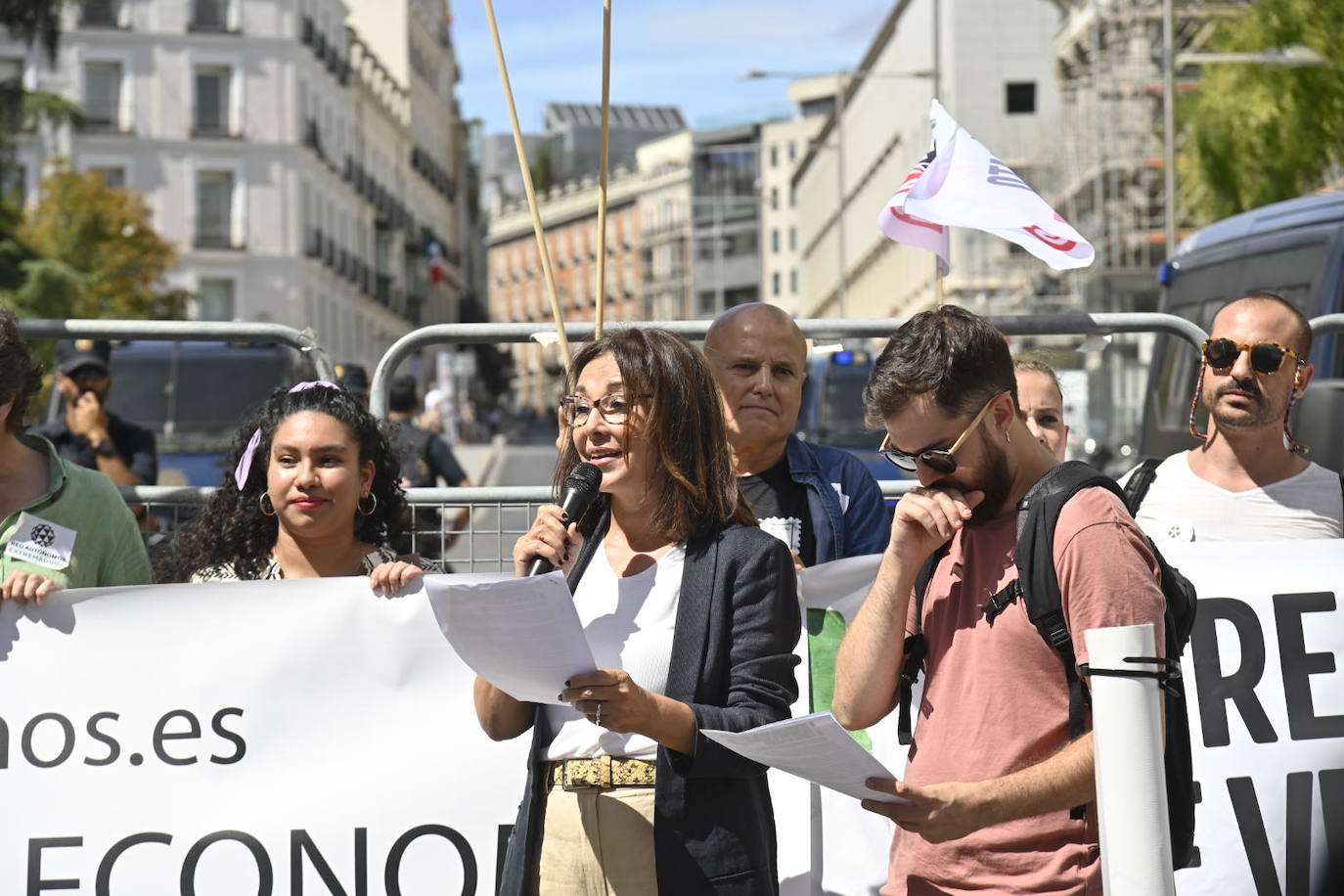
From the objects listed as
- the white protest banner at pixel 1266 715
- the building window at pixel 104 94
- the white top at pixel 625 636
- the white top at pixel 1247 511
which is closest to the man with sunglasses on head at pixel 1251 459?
the white top at pixel 1247 511

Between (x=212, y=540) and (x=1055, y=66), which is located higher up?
(x=1055, y=66)

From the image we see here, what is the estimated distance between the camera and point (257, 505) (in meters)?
4.70

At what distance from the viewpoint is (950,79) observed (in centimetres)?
5938

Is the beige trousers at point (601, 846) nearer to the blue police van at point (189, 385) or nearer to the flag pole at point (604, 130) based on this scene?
the flag pole at point (604, 130)

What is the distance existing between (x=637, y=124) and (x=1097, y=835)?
166034mm

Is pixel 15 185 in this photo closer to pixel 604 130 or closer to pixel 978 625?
pixel 604 130

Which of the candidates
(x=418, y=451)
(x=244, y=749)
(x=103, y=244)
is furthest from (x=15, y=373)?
(x=103, y=244)

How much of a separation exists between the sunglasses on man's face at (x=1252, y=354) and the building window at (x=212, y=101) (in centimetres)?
5797

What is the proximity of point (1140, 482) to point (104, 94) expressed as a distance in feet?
196

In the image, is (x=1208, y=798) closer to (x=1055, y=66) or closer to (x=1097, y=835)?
(x=1097, y=835)

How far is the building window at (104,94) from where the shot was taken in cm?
6003

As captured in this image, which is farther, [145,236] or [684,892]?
[145,236]

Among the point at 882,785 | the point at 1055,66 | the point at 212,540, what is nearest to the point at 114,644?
the point at 212,540

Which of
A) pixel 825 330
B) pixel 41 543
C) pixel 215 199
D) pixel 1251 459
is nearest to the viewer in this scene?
pixel 41 543
